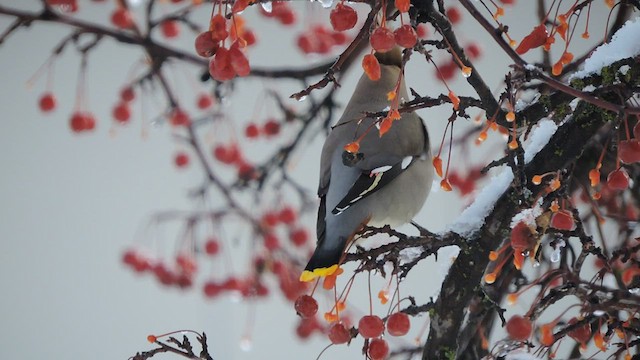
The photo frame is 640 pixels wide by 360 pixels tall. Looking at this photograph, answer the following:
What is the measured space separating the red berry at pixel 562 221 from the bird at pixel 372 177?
501 millimetres

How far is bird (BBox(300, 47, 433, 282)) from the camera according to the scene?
1.73 m

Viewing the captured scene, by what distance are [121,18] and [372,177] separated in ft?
5.38

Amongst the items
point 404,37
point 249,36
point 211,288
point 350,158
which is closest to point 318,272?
point 350,158

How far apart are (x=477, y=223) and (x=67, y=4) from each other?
187cm

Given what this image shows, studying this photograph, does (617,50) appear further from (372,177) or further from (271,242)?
(271,242)

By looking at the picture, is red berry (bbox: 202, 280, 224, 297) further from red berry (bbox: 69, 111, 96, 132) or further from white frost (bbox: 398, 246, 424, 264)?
white frost (bbox: 398, 246, 424, 264)

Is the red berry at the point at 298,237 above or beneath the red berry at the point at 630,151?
above

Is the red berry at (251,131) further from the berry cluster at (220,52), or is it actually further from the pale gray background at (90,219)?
the berry cluster at (220,52)

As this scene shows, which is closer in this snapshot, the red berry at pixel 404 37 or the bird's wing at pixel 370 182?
the red berry at pixel 404 37

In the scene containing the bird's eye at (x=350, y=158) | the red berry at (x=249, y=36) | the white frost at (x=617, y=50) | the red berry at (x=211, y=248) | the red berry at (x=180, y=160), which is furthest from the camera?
the red berry at (x=180, y=160)

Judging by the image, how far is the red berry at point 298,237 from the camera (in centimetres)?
331

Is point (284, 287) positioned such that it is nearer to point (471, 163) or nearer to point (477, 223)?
point (471, 163)

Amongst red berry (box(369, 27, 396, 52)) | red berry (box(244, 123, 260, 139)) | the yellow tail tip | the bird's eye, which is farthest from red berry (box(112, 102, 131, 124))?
red berry (box(369, 27, 396, 52))

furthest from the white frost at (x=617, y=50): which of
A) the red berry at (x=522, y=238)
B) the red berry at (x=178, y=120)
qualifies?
the red berry at (x=178, y=120)
